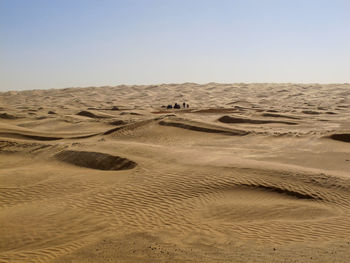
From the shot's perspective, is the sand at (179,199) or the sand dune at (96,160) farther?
the sand dune at (96,160)

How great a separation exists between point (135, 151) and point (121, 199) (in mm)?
3476

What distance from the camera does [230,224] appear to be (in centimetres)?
604

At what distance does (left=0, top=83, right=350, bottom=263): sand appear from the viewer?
5.18m

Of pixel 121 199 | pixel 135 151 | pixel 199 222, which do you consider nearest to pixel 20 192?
pixel 121 199

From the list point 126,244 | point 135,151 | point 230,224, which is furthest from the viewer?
point 135,151

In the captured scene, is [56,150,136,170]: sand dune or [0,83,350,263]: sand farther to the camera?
[56,150,136,170]: sand dune

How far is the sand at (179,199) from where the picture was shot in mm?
5180

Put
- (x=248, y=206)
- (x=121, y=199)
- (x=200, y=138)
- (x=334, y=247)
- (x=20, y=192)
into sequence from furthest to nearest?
1. (x=200, y=138)
2. (x=20, y=192)
3. (x=121, y=199)
4. (x=248, y=206)
5. (x=334, y=247)

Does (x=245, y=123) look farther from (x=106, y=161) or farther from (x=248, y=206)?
(x=248, y=206)

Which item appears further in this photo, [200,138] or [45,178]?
[200,138]

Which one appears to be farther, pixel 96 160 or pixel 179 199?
pixel 96 160

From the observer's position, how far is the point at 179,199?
7258 millimetres

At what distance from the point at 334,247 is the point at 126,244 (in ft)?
9.17

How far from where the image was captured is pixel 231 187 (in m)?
7.71
